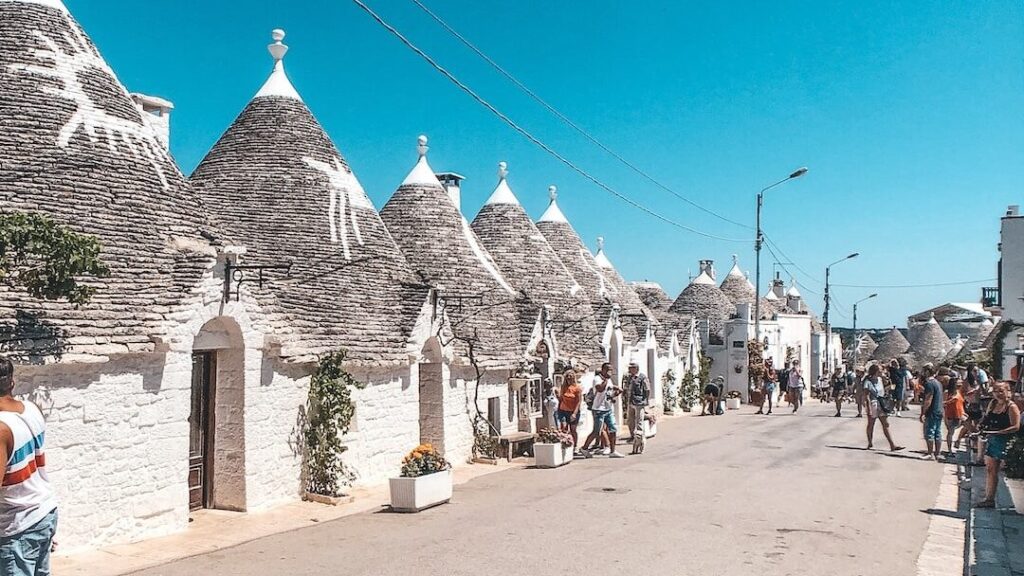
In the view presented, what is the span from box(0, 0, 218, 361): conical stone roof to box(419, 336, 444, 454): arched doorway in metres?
5.37

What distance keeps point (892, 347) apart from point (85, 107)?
54.3m

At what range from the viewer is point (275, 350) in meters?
11.1

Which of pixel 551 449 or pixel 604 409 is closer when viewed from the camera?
pixel 551 449

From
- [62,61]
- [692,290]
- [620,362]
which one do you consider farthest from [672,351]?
[62,61]

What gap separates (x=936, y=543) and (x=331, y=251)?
9.51 m

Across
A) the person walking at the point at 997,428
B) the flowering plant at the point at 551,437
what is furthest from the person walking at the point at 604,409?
the person walking at the point at 997,428

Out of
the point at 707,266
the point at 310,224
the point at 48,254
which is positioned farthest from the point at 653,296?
the point at 48,254

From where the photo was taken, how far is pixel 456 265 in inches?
736

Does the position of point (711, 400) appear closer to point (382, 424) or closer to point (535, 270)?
point (535, 270)

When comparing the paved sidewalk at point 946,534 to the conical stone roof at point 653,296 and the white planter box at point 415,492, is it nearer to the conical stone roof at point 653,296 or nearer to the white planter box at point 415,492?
the white planter box at point 415,492

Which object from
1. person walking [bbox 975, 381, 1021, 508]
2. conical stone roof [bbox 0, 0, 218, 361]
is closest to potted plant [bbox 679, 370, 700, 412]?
person walking [bbox 975, 381, 1021, 508]

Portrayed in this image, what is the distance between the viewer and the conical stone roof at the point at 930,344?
168 ft

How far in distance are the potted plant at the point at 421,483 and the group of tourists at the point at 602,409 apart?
493 cm

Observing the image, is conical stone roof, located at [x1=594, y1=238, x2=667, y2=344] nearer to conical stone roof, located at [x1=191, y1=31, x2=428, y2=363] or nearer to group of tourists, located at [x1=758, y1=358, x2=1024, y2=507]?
group of tourists, located at [x1=758, y1=358, x2=1024, y2=507]
